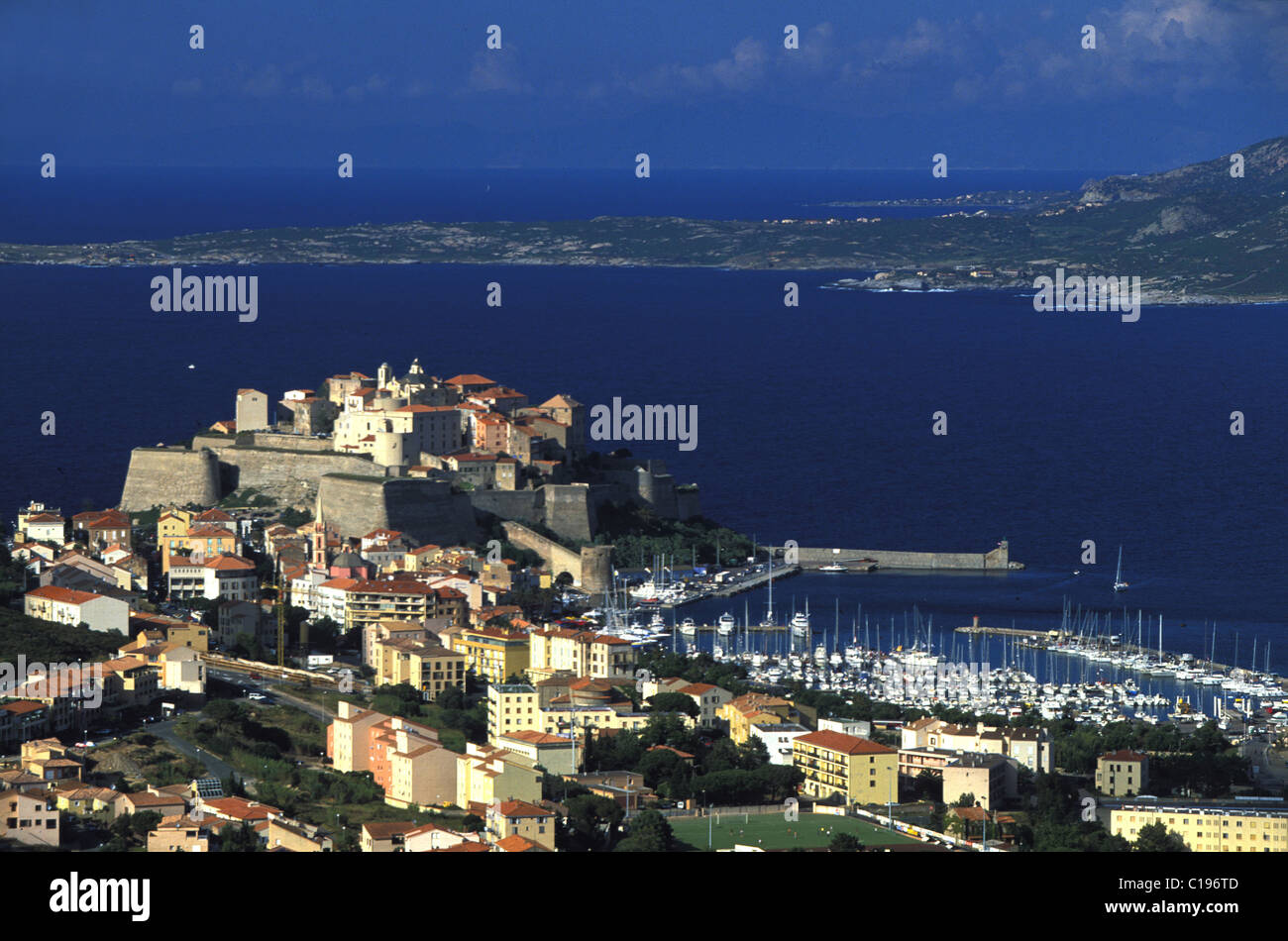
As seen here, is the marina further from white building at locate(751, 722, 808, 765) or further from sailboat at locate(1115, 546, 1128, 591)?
white building at locate(751, 722, 808, 765)

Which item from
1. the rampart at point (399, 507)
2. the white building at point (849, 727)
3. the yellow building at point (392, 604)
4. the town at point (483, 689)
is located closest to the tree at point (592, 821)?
the town at point (483, 689)

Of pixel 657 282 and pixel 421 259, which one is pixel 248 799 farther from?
pixel 421 259

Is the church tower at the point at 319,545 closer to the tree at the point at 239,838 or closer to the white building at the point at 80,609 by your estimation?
the white building at the point at 80,609

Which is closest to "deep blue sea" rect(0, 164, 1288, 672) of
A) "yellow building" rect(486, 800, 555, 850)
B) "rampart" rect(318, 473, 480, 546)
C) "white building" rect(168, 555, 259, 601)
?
"rampart" rect(318, 473, 480, 546)

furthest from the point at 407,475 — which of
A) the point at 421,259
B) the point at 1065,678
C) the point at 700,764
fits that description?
the point at 421,259
